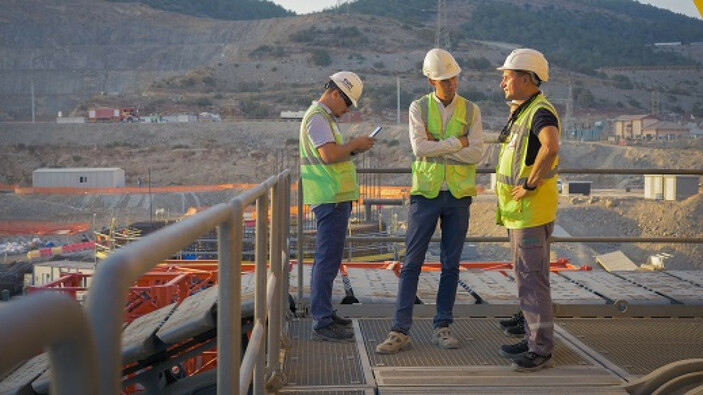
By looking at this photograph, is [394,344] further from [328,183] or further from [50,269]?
[50,269]

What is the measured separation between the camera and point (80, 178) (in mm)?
63969

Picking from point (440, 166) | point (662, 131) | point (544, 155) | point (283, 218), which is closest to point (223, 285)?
point (544, 155)

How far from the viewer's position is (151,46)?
402ft

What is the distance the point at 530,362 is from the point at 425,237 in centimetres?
90

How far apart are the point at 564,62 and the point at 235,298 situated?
378 feet

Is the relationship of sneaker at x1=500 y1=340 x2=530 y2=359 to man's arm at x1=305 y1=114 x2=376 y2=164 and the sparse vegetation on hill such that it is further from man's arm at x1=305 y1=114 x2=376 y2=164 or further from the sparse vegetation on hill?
the sparse vegetation on hill

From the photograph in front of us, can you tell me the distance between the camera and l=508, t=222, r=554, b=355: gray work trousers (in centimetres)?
468

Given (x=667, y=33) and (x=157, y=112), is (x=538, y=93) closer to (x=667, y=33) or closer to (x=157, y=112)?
(x=157, y=112)

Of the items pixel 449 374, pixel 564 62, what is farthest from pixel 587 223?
pixel 564 62

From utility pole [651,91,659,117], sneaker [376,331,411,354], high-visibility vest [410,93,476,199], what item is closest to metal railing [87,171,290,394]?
sneaker [376,331,411,354]

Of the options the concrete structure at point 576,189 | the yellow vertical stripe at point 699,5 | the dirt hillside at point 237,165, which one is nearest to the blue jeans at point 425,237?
the yellow vertical stripe at point 699,5

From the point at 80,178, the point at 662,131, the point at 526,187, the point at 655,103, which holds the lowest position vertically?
the point at 80,178

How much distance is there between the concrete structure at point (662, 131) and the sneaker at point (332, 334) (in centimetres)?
7584

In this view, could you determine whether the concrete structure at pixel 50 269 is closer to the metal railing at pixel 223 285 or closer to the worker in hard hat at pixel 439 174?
the worker in hard hat at pixel 439 174
